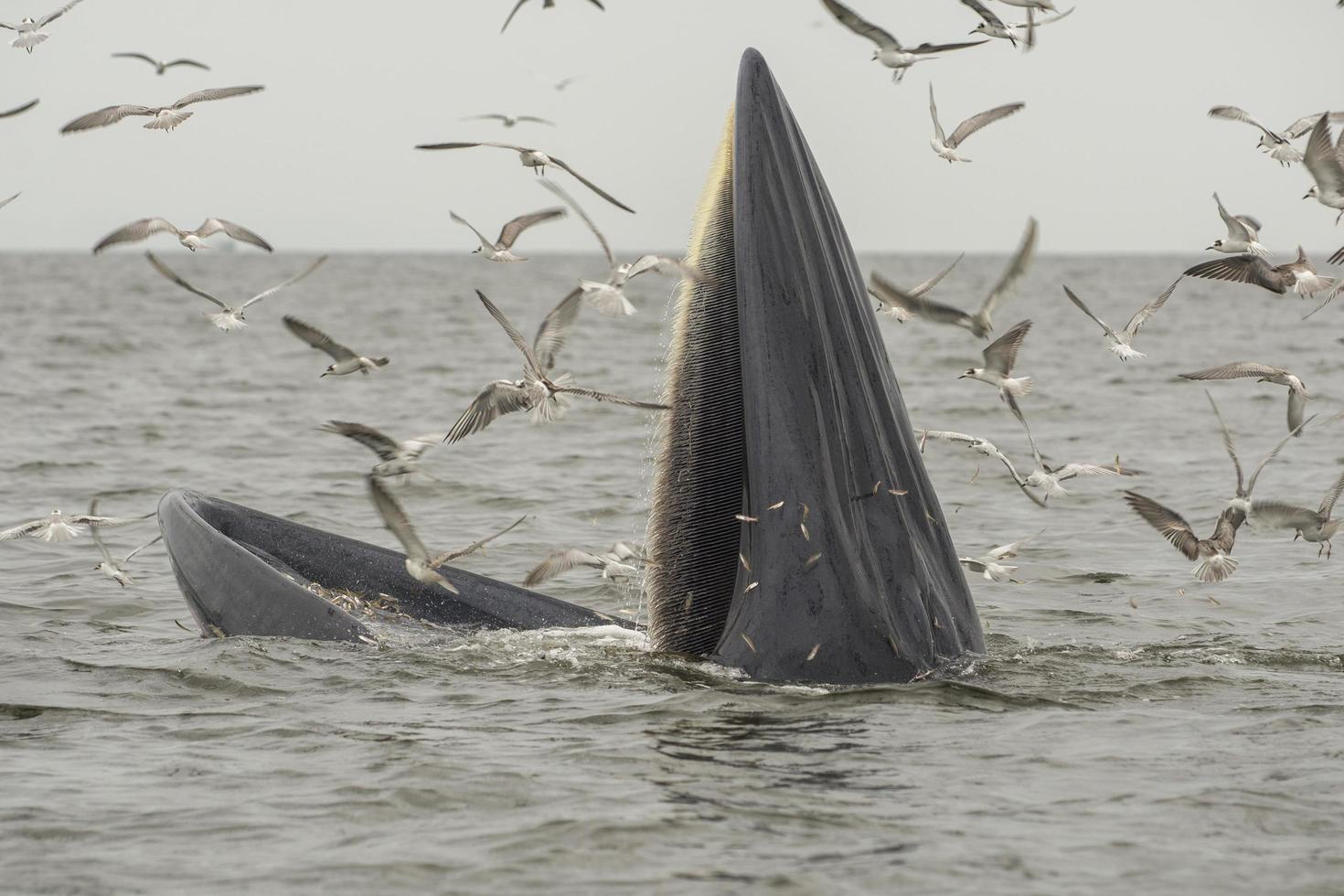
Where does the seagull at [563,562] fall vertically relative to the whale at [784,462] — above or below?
below

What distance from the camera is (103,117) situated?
1016 centimetres

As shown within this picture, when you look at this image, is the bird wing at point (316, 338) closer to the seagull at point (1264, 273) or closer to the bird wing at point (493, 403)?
the bird wing at point (493, 403)

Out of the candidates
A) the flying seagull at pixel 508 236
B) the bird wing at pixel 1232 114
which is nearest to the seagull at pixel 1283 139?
the bird wing at pixel 1232 114

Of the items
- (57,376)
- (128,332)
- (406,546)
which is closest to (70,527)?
(406,546)

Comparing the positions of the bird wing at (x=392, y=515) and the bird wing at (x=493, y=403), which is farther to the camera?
the bird wing at (x=392, y=515)

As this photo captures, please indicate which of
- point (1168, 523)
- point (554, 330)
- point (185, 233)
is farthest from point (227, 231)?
point (1168, 523)

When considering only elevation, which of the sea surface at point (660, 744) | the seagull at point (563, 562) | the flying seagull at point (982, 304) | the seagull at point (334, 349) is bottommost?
the sea surface at point (660, 744)

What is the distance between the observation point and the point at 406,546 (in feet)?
23.9

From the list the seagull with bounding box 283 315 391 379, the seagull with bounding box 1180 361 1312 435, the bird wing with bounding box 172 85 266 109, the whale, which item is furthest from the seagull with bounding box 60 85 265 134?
the seagull with bounding box 1180 361 1312 435

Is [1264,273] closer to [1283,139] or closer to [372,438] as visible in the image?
[1283,139]

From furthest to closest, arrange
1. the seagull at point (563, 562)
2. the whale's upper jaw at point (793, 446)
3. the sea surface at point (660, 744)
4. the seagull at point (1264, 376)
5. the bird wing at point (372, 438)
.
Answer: the seagull at point (1264, 376)
the seagull at point (563, 562)
the bird wing at point (372, 438)
the whale's upper jaw at point (793, 446)
the sea surface at point (660, 744)

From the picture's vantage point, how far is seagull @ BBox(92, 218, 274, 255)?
8.86 meters

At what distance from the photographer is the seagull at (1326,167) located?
860cm

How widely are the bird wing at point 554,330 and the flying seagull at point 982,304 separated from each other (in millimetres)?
1433
